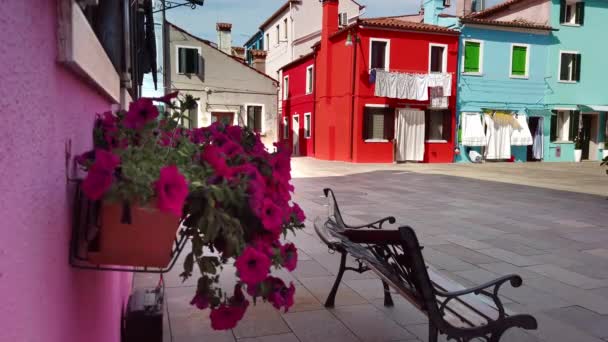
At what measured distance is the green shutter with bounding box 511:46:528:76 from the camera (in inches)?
859

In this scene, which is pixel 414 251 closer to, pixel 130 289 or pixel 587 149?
pixel 130 289

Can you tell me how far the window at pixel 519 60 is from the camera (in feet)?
71.6

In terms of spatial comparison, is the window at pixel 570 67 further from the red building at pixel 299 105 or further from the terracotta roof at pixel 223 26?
the terracotta roof at pixel 223 26

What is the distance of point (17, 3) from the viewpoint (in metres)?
0.84

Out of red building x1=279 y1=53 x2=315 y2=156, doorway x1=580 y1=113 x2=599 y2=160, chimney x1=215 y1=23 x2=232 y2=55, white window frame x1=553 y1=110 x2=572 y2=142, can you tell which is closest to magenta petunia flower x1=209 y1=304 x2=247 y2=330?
red building x1=279 y1=53 x2=315 y2=156

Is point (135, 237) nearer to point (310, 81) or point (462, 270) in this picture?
point (462, 270)

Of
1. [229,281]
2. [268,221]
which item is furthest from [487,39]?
[268,221]

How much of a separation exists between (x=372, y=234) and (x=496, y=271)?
2.23m

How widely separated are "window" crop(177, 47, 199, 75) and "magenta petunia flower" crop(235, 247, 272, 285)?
2343 centimetres

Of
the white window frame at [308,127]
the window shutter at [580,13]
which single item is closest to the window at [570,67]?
the window shutter at [580,13]

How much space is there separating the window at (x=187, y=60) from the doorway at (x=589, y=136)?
64.4 feet

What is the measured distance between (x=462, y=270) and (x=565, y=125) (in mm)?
21946

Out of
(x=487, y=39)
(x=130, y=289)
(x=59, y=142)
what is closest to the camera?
(x=59, y=142)

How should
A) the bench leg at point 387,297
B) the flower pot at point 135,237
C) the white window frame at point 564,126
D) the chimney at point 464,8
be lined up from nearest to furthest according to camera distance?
the flower pot at point 135,237 → the bench leg at point 387,297 → the white window frame at point 564,126 → the chimney at point 464,8
